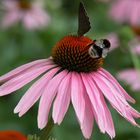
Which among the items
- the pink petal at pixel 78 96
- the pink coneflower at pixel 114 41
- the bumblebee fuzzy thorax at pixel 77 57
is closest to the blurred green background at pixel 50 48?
the pink coneflower at pixel 114 41

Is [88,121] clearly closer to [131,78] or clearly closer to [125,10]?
[131,78]

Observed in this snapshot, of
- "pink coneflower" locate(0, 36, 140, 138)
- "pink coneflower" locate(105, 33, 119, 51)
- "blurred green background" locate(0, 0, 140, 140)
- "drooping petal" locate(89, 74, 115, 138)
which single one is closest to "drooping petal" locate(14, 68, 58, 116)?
"pink coneflower" locate(0, 36, 140, 138)

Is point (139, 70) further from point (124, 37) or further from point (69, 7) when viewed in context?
point (69, 7)

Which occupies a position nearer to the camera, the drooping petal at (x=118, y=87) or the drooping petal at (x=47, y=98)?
the drooping petal at (x=47, y=98)

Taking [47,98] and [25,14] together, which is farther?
[25,14]

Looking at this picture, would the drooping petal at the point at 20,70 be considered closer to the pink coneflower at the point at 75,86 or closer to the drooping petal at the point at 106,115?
the pink coneflower at the point at 75,86

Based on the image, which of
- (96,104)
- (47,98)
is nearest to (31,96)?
(47,98)
